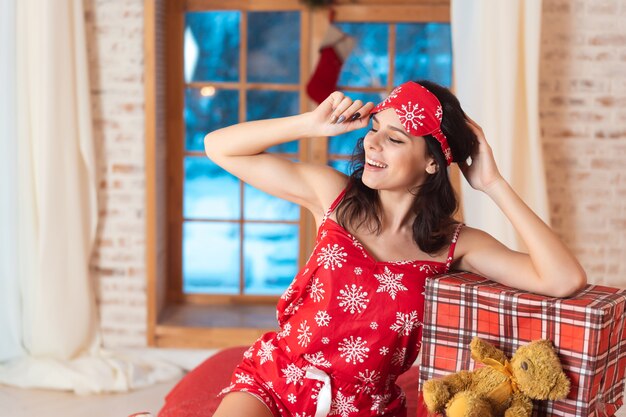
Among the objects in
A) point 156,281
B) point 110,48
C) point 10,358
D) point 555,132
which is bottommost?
point 10,358

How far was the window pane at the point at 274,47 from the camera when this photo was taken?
174 inches

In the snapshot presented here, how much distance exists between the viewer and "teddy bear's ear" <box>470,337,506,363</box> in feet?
6.01

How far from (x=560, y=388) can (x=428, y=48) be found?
2.88 metres

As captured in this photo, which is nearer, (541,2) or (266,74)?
(541,2)

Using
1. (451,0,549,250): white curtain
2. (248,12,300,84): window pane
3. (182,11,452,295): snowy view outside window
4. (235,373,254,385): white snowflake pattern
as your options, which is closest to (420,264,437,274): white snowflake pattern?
(235,373,254,385): white snowflake pattern

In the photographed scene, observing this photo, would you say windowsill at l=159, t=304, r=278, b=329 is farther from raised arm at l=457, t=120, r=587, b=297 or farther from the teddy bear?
the teddy bear

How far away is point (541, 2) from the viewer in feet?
12.1

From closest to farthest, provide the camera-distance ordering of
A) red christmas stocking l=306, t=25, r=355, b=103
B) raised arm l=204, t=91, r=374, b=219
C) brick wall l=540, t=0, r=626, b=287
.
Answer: raised arm l=204, t=91, r=374, b=219 → brick wall l=540, t=0, r=626, b=287 → red christmas stocking l=306, t=25, r=355, b=103

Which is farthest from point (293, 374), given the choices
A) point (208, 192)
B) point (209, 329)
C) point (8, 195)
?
point (208, 192)

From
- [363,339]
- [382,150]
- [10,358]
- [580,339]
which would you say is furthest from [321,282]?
[10,358]

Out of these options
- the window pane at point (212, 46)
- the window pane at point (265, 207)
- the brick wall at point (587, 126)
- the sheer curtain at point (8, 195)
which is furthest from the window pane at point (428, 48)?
the sheer curtain at point (8, 195)

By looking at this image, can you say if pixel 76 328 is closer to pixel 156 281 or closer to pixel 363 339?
pixel 156 281

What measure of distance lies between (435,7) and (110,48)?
1.64 metres

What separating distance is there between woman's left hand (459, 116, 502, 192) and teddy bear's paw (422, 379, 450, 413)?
56cm
